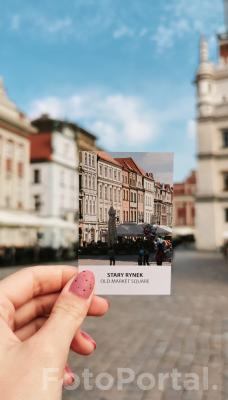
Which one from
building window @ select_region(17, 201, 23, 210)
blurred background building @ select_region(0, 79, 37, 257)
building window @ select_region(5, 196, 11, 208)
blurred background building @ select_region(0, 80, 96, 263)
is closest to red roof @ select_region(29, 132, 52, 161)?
blurred background building @ select_region(0, 80, 96, 263)

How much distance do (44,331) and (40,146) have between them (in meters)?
49.6

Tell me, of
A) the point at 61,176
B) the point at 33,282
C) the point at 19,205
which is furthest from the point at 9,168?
the point at 33,282

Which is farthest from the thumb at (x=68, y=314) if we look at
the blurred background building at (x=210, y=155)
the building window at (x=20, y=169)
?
the building window at (x=20, y=169)

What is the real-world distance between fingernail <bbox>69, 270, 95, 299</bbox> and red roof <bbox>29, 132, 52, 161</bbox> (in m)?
47.2

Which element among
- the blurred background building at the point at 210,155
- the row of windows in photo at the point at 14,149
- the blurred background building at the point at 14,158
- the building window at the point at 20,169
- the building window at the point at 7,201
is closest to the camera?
the building window at the point at 7,201

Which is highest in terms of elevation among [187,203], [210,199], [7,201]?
[187,203]

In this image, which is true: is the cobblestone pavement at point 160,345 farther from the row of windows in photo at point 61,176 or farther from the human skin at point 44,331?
the row of windows in photo at point 61,176

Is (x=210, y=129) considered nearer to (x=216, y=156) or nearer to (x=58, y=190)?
(x=216, y=156)

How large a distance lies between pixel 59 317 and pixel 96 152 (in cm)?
40

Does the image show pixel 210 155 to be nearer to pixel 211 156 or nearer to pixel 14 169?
pixel 211 156

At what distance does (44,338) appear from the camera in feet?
3.91

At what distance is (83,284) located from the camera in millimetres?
1188

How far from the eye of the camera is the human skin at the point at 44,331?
1.15 meters

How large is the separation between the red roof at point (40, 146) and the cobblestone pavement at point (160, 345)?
134ft
